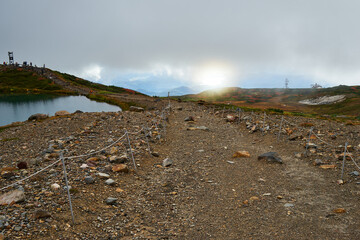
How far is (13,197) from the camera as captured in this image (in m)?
8.48

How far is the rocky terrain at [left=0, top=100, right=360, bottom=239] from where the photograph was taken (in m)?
8.11

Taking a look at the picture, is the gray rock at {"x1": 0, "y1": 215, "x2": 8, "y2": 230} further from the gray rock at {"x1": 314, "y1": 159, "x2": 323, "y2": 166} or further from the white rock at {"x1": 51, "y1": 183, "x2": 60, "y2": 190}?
the gray rock at {"x1": 314, "y1": 159, "x2": 323, "y2": 166}

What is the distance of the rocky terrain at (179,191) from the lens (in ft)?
26.6

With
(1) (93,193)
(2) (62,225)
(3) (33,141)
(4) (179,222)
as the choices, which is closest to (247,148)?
(4) (179,222)

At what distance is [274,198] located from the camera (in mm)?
10766

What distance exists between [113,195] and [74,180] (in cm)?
215

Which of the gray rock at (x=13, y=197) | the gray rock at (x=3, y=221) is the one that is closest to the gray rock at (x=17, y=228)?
the gray rock at (x=3, y=221)

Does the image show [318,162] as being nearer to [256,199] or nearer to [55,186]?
[256,199]

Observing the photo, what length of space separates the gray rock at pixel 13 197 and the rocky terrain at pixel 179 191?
4 centimetres

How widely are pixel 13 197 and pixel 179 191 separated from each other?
23.4 ft

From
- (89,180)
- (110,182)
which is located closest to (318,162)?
(110,182)

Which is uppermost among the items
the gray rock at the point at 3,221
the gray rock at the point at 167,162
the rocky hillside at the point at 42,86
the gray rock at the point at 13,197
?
the rocky hillside at the point at 42,86

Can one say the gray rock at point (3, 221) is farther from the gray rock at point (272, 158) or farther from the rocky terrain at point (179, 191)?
the gray rock at point (272, 158)

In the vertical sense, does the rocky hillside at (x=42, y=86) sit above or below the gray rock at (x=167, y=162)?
above
